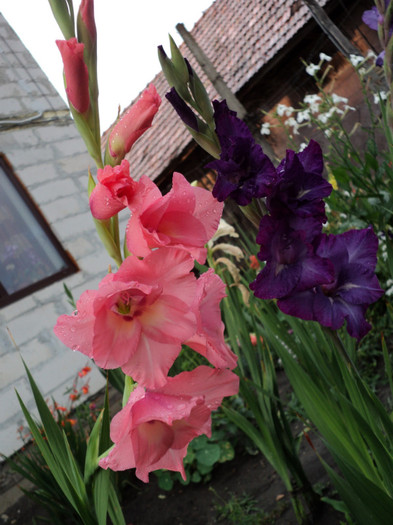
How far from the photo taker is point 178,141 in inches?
348

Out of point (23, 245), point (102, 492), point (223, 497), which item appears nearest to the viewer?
point (102, 492)

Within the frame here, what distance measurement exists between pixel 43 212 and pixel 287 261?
373 centimetres

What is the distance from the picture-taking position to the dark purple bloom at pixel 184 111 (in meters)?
0.72

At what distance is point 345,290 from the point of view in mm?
816

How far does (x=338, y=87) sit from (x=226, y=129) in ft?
26.0

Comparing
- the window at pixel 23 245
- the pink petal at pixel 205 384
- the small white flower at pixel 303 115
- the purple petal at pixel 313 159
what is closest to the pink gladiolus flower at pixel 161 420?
the pink petal at pixel 205 384

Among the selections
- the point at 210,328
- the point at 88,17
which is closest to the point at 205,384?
the point at 210,328

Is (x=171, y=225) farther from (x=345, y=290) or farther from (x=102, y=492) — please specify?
(x=102, y=492)

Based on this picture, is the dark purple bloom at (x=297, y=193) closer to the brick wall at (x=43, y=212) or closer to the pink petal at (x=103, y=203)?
the pink petal at (x=103, y=203)

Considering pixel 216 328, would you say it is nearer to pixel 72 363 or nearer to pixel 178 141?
pixel 72 363

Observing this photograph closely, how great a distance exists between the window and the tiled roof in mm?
4795

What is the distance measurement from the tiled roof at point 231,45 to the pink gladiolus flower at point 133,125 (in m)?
7.61

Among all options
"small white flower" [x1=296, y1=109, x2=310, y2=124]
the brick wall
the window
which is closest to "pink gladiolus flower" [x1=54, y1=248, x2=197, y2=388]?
"small white flower" [x1=296, y1=109, x2=310, y2=124]

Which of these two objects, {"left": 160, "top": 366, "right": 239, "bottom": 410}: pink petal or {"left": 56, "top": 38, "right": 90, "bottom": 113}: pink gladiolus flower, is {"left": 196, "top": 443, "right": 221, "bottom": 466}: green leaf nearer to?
{"left": 160, "top": 366, "right": 239, "bottom": 410}: pink petal
